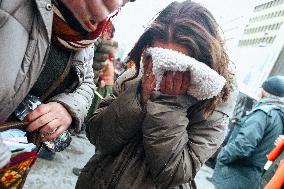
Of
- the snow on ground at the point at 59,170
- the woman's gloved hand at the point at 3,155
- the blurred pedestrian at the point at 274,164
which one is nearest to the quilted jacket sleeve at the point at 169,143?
the woman's gloved hand at the point at 3,155

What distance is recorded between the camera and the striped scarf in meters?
1.18

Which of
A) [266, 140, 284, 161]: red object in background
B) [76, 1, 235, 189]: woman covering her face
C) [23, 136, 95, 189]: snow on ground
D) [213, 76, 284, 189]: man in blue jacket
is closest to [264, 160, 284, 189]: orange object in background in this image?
[266, 140, 284, 161]: red object in background

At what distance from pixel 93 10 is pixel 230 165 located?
374 centimetres

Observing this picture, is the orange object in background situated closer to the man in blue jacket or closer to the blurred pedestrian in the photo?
the blurred pedestrian

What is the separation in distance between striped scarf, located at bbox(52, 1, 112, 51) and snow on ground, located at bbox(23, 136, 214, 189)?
256 centimetres

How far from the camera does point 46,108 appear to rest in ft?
4.36

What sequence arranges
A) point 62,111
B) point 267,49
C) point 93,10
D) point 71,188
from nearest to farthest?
point 93,10, point 62,111, point 71,188, point 267,49

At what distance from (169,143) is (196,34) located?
0.52 m

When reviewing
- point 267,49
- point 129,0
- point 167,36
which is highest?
point 129,0

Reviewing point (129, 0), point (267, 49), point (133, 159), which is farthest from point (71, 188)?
point (267, 49)

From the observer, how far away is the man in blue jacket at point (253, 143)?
13.2 ft

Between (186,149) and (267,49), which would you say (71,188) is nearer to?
(186,149)

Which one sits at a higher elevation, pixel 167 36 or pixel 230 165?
pixel 167 36

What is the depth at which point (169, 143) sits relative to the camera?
1.50 m
